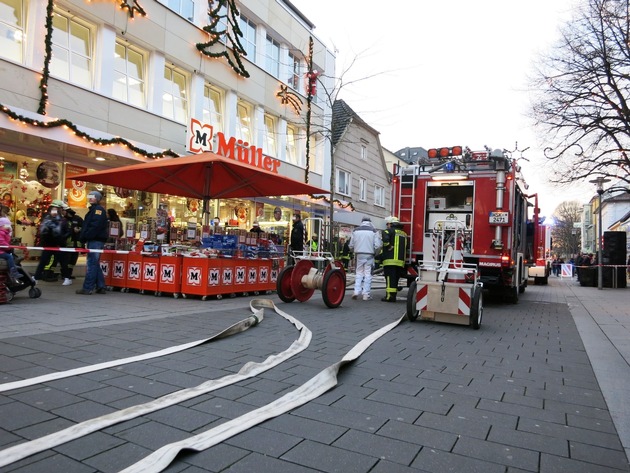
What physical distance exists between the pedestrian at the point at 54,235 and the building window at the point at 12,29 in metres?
3.61

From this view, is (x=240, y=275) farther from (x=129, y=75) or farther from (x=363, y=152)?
(x=363, y=152)

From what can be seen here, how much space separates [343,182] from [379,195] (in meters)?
5.54

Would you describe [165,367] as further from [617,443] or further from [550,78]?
[550,78]

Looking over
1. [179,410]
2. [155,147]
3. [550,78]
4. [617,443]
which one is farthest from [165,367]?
[550,78]

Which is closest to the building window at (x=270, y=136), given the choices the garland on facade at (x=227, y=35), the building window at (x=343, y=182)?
the garland on facade at (x=227, y=35)

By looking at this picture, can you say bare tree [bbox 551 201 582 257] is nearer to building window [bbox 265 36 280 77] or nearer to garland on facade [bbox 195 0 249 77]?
building window [bbox 265 36 280 77]

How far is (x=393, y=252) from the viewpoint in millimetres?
9844

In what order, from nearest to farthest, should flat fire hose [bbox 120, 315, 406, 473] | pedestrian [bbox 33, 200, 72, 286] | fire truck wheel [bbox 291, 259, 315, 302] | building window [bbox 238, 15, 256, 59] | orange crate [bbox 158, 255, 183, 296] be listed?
flat fire hose [bbox 120, 315, 406, 473] → fire truck wheel [bbox 291, 259, 315, 302] → orange crate [bbox 158, 255, 183, 296] → pedestrian [bbox 33, 200, 72, 286] → building window [bbox 238, 15, 256, 59]

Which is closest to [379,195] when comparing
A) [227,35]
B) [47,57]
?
[227,35]

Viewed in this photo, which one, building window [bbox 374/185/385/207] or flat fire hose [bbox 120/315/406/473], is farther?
building window [bbox 374/185/385/207]

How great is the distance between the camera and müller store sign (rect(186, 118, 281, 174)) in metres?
13.9

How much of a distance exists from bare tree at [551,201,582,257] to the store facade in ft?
191

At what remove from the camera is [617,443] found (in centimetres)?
284

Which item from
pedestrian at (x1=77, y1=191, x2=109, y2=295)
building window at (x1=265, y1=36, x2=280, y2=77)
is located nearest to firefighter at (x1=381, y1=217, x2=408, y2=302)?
pedestrian at (x1=77, y1=191, x2=109, y2=295)
